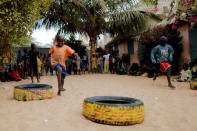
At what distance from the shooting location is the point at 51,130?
239 centimetres

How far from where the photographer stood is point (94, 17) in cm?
1322

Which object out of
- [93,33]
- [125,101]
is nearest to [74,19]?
[93,33]

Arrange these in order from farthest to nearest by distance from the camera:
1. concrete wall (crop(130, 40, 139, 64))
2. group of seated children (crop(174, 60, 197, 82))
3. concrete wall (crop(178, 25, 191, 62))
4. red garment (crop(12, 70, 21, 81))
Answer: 1. concrete wall (crop(130, 40, 139, 64))
2. concrete wall (crop(178, 25, 191, 62))
3. red garment (crop(12, 70, 21, 81))
4. group of seated children (crop(174, 60, 197, 82))

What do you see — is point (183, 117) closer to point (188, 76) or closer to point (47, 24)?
point (188, 76)

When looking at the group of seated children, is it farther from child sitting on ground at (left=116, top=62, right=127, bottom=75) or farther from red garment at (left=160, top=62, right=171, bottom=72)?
child sitting on ground at (left=116, top=62, right=127, bottom=75)

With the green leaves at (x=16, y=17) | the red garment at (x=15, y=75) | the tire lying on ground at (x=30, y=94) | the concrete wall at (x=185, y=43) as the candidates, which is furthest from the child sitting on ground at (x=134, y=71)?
the tire lying on ground at (x=30, y=94)

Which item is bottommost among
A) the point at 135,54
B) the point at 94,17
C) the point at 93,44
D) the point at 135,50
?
the point at 135,54

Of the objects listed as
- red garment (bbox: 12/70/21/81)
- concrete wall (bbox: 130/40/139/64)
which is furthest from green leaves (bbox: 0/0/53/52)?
concrete wall (bbox: 130/40/139/64)

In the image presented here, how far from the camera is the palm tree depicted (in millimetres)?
12477

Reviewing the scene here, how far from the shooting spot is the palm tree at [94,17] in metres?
12.5

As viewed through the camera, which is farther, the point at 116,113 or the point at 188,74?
the point at 188,74

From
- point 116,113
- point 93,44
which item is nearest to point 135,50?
point 93,44

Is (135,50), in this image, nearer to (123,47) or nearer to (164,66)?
(123,47)

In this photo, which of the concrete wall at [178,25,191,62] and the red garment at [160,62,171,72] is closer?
the red garment at [160,62,171,72]
